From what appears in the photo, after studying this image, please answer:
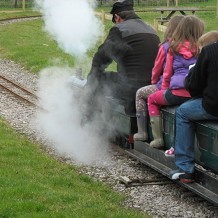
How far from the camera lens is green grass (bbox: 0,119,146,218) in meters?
5.84

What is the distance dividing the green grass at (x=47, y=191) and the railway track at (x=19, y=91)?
4.36 m

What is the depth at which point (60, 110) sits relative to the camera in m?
10.1

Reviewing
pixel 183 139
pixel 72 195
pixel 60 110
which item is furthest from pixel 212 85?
pixel 60 110

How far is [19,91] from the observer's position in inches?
549

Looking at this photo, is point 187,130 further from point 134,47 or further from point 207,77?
point 134,47

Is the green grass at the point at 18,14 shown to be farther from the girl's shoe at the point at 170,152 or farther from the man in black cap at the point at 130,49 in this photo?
the girl's shoe at the point at 170,152

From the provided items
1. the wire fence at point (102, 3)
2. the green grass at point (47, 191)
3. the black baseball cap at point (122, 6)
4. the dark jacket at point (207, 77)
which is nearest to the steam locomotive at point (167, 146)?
the dark jacket at point (207, 77)

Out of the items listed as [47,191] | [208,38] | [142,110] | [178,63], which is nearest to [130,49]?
[142,110]

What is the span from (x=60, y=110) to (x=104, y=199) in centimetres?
374

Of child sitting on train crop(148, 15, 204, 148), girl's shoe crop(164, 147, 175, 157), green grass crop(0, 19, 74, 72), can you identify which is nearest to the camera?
child sitting on train crop(148, 15, 204, 148)

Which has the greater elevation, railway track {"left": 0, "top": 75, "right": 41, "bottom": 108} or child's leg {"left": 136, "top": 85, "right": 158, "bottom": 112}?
child's leg {"left": 136, "top": 85, "right": 158, "bottom": 112}

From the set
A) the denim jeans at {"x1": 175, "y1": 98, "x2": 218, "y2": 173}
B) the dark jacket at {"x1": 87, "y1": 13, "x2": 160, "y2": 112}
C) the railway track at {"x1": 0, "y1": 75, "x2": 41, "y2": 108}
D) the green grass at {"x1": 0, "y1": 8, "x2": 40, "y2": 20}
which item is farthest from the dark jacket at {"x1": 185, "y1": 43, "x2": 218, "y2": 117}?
the green grass at {"x1": 0, "y1": 8, "x2": 40, "y2": 20}

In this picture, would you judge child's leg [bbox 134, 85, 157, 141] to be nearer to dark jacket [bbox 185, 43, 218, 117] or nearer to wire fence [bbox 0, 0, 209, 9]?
dark jacket [bbox 185, 43, 218, 117]

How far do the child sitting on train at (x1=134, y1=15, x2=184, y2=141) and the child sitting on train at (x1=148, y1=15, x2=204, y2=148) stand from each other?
17 cm
